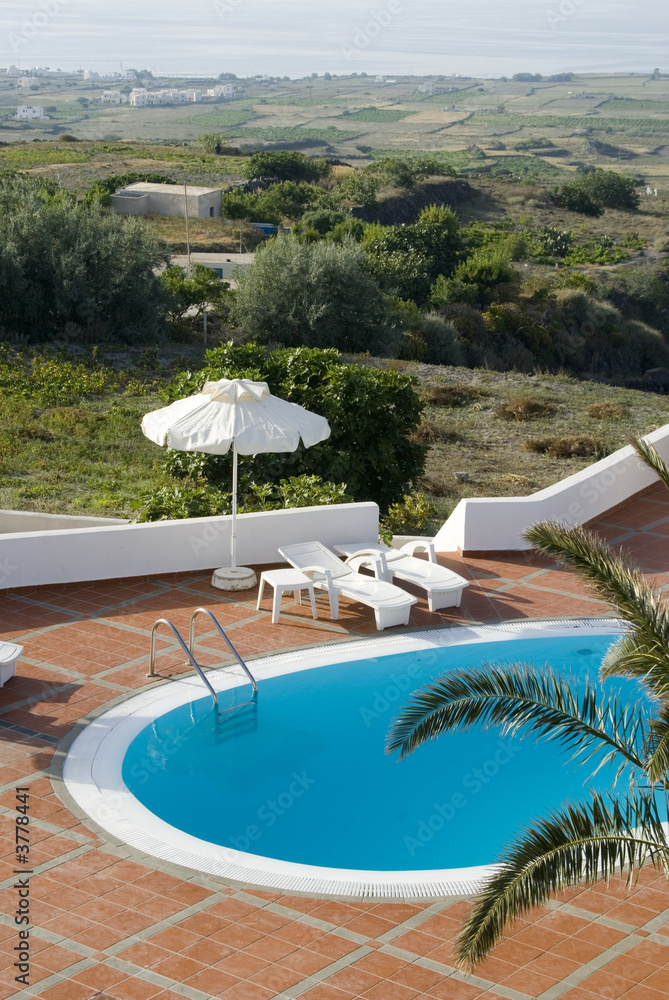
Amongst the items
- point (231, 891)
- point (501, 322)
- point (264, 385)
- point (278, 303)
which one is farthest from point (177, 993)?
point (501, 322)

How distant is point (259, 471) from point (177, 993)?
9989mm

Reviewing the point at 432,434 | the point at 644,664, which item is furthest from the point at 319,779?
the point at 432,434

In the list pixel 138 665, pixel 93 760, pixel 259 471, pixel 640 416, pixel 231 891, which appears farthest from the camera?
pixel 640 416

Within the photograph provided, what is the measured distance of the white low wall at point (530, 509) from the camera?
37.3ft

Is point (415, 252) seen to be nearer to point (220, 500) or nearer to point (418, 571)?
point (220, 500)

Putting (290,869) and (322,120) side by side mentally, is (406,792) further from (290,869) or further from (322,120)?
(322,120)

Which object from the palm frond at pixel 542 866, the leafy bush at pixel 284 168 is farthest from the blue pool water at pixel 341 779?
the leafy bush at pixel 284 168

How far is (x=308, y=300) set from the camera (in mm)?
29141

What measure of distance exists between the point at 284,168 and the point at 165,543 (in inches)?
2507

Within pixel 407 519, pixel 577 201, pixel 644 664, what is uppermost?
pixel 577 201

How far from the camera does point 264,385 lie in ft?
33.9

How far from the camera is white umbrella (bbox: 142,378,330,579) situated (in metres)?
9.76

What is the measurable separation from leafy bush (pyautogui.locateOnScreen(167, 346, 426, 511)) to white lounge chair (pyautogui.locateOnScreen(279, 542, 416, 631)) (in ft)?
14.3

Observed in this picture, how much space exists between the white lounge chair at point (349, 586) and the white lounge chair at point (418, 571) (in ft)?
0.61
